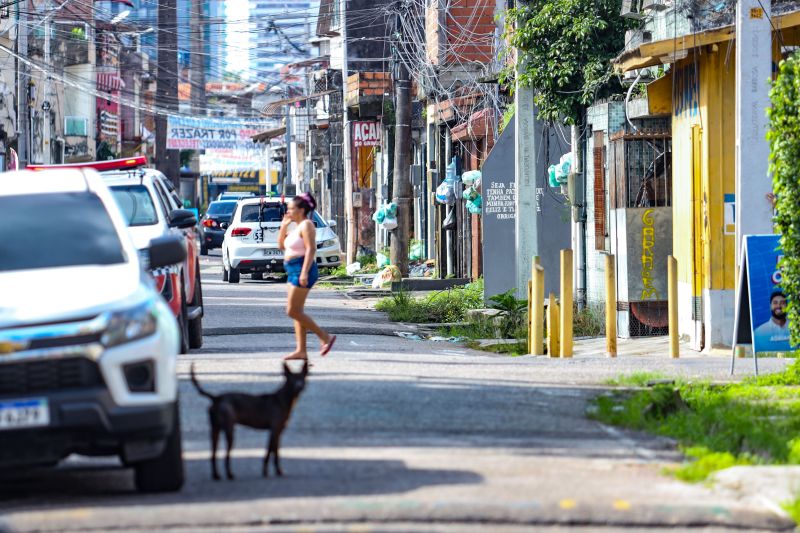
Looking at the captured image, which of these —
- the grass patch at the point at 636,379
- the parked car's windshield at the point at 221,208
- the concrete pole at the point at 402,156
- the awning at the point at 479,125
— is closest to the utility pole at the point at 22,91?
the parked car's windshield at the point at 221,208

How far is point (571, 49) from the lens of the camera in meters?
21.7

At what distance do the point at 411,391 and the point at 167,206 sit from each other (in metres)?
5.89

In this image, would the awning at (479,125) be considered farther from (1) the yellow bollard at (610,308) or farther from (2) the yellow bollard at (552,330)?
(1) the yellow bollard at (610,308)

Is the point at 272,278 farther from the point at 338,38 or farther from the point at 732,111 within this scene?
the point at 338,38

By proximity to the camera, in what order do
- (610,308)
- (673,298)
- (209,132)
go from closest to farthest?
1. (673,298)
2. (610,308)
3. (209,132)

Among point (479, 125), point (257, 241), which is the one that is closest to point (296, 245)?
point (479, 125)

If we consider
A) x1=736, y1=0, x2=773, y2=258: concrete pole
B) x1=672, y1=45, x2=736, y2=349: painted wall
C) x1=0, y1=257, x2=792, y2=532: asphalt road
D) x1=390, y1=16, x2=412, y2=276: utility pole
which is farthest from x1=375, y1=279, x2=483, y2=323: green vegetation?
x1=736, y1=0, x2=773, y2=258: concrete pole

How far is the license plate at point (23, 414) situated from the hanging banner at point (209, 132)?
55.7 meters

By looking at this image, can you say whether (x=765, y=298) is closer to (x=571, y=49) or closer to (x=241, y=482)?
(x=241, y=482)

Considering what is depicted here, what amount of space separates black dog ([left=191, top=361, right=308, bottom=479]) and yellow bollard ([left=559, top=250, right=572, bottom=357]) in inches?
318

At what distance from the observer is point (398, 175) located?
31750 millimetres

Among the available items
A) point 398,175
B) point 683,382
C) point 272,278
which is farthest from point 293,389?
point 272,278

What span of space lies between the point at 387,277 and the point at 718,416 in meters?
21.0

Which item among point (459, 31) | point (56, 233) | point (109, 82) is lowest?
point (56, 233)
